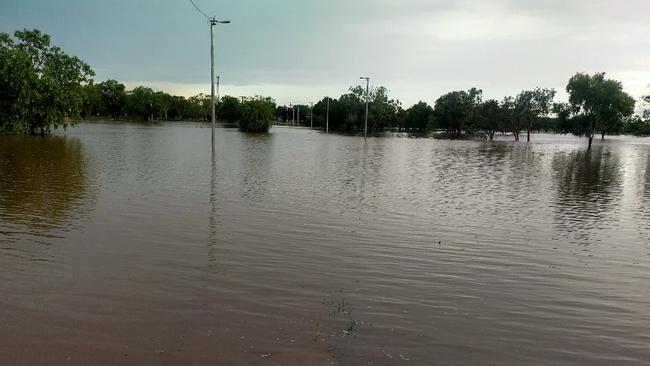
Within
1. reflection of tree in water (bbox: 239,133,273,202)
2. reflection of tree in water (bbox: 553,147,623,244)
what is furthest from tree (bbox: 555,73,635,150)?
reflection of tree in water (bbox: 239,133,273,202)

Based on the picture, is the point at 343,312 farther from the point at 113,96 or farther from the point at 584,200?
the point at 113,96

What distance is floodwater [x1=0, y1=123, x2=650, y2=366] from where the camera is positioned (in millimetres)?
5488

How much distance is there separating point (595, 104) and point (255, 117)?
63.2m

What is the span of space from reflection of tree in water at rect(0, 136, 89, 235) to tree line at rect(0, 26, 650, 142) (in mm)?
29781

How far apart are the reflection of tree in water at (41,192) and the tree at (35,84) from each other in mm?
28233

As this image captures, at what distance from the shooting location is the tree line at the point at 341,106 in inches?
2040

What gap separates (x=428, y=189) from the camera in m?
20.2

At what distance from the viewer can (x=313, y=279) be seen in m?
7.96

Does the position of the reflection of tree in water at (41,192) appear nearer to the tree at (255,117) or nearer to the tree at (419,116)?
the tree at (255,117)

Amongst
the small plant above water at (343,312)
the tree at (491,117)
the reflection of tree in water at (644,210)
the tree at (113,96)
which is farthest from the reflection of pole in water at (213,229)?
the tree at (113,96)

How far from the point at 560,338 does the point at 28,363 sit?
623 centimetres

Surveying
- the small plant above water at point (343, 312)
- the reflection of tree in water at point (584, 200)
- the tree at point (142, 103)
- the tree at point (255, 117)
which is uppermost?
the tree at point (142, 103)

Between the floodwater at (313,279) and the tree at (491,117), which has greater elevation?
the tree at (491,117)

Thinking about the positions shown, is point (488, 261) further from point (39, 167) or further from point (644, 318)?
point (39, 167)
